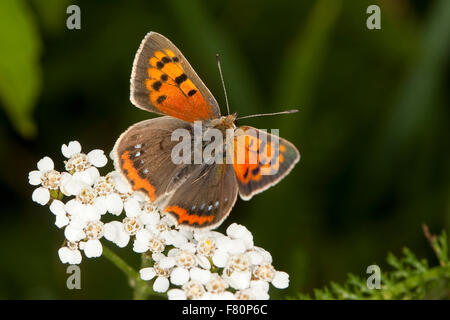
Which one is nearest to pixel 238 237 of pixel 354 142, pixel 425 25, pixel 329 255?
pixel 329 255

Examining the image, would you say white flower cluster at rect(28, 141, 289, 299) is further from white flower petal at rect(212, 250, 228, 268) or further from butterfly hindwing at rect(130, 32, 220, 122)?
butterfly hindwing at rect(130, 32, 220, 122)

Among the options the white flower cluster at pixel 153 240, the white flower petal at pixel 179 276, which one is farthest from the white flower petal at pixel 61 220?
the white flower petal at pixel 179 276

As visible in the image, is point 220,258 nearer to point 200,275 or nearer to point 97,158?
point 200,275

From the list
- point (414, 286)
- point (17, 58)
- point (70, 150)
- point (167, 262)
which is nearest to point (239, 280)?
point (167, 262)

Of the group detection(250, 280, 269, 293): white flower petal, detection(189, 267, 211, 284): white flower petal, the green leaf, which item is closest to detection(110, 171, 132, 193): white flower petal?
detection(189, 267, 211, 284): white flower petal
